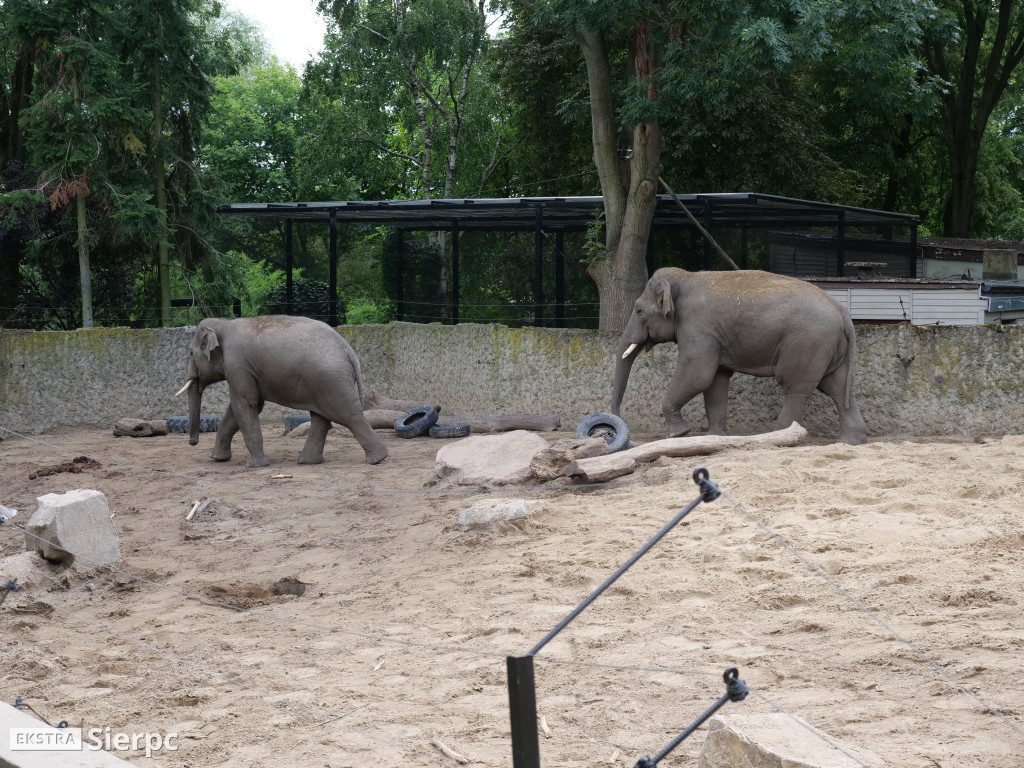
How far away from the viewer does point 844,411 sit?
11328 mm

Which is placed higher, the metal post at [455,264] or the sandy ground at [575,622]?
the metal post at [455,264]

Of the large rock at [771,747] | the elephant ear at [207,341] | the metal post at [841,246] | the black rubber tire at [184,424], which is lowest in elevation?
the black rubber tire at [184,424]

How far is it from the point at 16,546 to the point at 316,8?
2091 centimetres

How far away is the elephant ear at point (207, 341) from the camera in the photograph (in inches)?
510

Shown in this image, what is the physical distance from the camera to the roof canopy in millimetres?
17266

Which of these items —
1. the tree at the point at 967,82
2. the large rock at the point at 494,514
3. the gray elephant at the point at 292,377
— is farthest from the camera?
the tree at the point at 967,82

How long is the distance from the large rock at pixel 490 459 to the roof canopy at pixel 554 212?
676cm

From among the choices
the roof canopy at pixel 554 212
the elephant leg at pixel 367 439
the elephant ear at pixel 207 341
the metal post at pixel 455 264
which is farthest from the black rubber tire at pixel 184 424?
the metal post at pixel 455 264

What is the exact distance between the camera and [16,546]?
361 inches

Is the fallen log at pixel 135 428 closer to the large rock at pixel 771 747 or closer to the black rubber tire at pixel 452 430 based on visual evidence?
the black rubber tire at pixel 452 430

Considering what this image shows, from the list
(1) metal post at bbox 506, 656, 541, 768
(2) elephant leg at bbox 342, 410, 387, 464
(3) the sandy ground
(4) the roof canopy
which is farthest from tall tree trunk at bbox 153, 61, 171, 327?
(1) metal post at bbox 506, 656, 541, 768

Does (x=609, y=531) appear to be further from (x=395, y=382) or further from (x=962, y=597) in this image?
(x=395, y=382)

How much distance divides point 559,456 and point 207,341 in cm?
519

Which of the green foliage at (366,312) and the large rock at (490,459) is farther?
the green foliage at (366,312)
